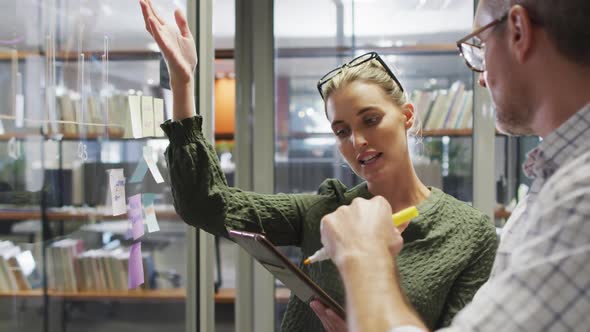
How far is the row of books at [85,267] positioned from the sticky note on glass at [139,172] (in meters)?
0.19

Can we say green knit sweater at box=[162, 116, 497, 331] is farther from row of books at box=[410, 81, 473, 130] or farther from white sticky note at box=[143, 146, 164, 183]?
row of books at box=[410, 81, 473, 130]

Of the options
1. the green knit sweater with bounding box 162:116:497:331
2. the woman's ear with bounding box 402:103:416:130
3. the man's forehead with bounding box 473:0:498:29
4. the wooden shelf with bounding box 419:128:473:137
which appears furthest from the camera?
the wooden shelf with bounding box 419:128:473:137

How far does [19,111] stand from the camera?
0.85m

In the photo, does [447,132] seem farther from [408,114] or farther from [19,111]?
[19,111]

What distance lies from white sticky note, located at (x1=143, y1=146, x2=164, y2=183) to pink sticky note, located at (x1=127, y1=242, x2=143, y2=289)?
8.5 inches

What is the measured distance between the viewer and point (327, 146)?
2.60m

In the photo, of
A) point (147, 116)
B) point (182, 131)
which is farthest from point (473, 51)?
point (147, 116)

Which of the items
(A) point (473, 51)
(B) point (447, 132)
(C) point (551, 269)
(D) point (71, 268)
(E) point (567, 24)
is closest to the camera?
(C) point (551, 269)

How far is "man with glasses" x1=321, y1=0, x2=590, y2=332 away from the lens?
0.59 metres

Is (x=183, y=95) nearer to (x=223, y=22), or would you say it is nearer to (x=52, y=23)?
(x=52, y=23)

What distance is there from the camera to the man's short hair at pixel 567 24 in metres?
0.68

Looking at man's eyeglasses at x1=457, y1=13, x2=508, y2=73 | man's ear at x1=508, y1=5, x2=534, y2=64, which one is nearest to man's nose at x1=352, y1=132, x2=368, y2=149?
man's eyeglasses at x1=457, y1=13, x2=508, y2=73

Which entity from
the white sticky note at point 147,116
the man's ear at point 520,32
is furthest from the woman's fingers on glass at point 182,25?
the man's ear at point 520,32

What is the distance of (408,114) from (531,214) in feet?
2.58
